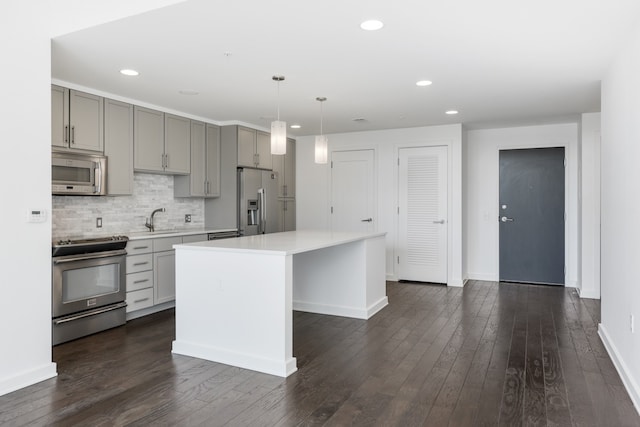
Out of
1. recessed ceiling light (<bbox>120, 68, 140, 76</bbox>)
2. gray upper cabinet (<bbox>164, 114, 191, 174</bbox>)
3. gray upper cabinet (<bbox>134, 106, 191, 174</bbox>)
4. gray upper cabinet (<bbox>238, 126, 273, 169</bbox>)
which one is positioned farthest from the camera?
gray upper cabinet (<bbox>238, 126, 273, 169</bbox>)

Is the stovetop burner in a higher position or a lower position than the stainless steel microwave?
lower

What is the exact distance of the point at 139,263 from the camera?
444 cm

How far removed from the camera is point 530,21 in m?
2.67

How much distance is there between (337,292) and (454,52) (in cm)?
250

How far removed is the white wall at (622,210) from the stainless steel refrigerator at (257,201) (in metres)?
3.91

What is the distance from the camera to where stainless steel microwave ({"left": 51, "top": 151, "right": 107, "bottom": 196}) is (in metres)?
3.90

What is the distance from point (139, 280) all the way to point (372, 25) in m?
3.26

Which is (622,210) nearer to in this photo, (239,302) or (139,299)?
(239,302)

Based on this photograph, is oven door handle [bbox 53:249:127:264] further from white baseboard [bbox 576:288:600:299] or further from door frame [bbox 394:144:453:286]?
white baseboard [bbox 576:288:600:299]

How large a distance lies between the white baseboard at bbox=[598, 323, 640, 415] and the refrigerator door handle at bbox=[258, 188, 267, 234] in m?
4.01

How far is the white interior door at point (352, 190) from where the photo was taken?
6703 millimetres

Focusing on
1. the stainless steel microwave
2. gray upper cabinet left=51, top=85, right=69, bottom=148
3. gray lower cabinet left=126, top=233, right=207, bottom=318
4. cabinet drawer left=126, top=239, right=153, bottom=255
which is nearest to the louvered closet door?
gray lower cabinet left=126, top=233, right=207, bottom=318

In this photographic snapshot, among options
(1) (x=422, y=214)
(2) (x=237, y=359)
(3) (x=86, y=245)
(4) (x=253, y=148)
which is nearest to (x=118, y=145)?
(3) (x=86, y=245)

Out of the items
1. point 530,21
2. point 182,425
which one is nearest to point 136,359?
point 182,425
